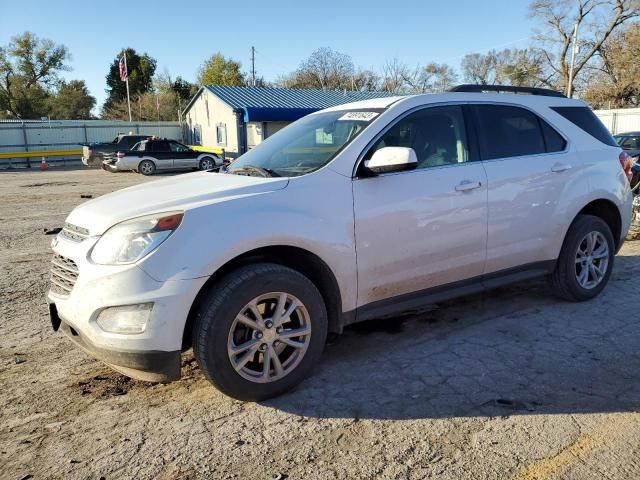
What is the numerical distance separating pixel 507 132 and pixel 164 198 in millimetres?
2923

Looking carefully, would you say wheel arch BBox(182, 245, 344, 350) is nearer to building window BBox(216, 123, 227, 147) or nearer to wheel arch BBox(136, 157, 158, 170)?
wheel arch BBox(136, 157, 158, 170)

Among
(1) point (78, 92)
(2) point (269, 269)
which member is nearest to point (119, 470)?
(2) point (269, 269)

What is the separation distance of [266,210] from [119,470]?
164cm

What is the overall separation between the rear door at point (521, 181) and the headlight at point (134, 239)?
2539 millimetres

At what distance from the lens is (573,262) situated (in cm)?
491

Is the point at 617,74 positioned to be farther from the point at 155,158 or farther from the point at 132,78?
the point at 132,78

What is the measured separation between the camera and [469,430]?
9.91 ft

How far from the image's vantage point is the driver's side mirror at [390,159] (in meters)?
3.57

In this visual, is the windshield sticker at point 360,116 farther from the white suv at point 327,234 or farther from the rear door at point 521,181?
the rear door at point 521,181

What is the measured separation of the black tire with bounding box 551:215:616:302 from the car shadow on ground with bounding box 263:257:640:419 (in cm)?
11

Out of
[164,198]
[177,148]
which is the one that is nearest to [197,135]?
[177,148]

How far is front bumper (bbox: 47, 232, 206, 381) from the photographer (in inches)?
116

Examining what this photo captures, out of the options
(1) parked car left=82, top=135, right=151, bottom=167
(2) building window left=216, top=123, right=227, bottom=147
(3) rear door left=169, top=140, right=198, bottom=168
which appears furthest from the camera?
(2) building window left=216, top=123, right=227, bottom=147

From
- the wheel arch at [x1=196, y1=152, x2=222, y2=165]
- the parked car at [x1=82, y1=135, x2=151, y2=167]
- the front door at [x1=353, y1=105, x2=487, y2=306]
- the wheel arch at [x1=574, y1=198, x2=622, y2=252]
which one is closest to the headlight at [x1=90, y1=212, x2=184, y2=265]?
the front door at [x1=353, y1=105, x2=487, y2=306]
